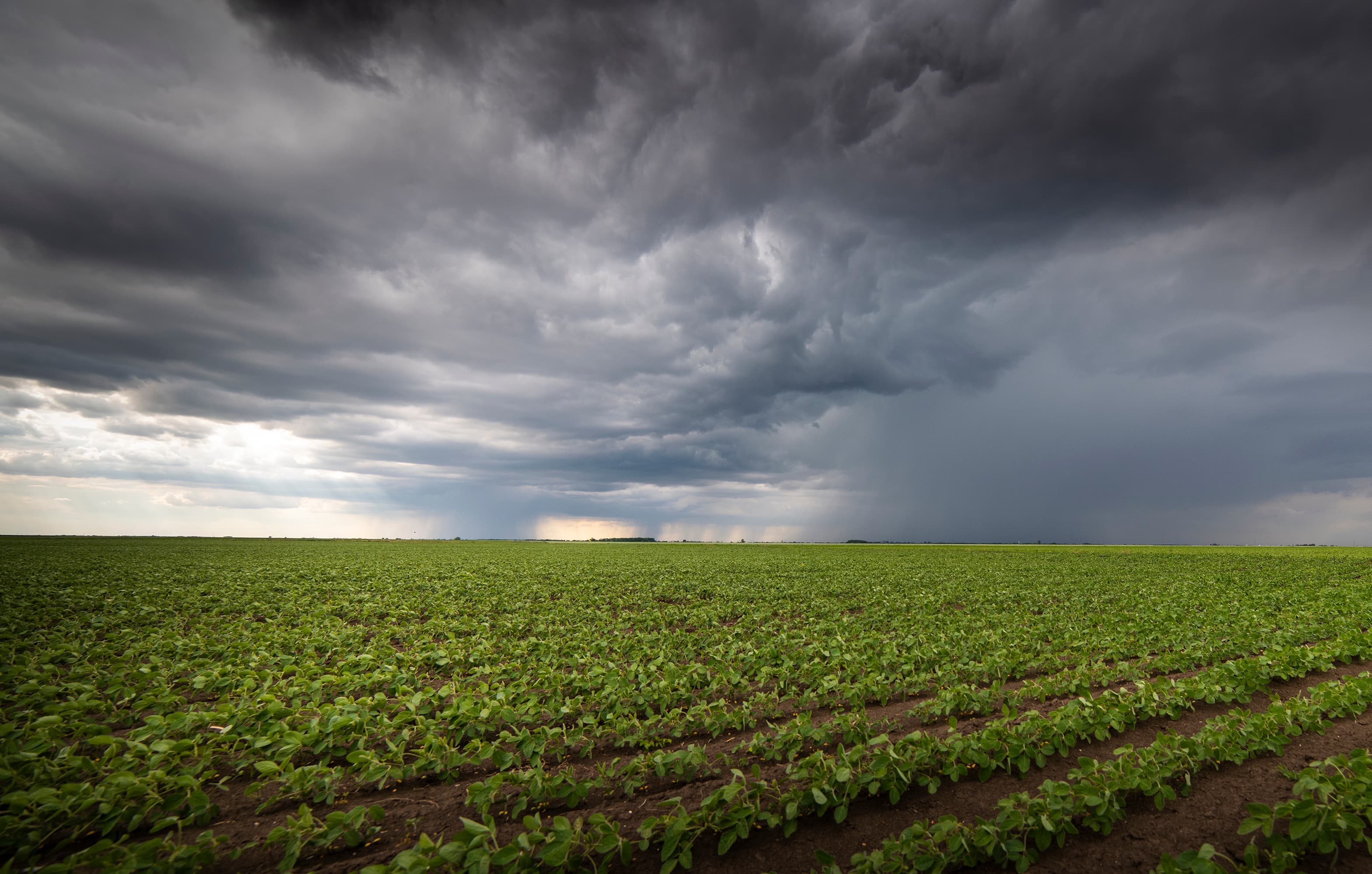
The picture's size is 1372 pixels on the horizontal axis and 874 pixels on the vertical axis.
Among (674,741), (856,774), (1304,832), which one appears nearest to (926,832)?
(856,774)

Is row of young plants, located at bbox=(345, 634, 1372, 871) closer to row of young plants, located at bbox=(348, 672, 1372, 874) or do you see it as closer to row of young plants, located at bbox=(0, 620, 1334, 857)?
row of young plants, located at bbox=(348, 672, 1372, 874)

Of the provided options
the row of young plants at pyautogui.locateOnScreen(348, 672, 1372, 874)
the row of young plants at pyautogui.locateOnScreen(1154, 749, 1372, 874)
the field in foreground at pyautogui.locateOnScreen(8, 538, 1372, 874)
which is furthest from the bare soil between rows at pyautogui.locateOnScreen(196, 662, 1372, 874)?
the row of young plants at pyautogui.locateOnScreen(1154, 749, 1372, 874)

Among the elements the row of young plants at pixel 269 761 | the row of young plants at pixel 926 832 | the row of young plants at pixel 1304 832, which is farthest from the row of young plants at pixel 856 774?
the row of young plants at pixel 1304 832

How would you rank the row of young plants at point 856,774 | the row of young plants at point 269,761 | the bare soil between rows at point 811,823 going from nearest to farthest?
the row of young plants at point 856,774, the bare soil between rows at point 811,823, the row of young plants at point 269,761

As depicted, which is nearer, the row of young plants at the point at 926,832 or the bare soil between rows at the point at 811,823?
the row of young plants at the point at 926,832

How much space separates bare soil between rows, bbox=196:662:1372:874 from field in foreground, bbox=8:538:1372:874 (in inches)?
1.4

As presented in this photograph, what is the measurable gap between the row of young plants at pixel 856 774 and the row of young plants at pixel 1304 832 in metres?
2.26

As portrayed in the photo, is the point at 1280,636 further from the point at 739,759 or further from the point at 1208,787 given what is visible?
the point at 739,759

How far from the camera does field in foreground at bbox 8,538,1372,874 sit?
17.9 feet

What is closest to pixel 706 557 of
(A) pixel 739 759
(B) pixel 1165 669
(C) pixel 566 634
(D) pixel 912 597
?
(D) pixel 912 597

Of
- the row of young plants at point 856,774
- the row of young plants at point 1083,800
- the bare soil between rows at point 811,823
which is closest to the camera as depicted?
the row of young plants at point 1083,800

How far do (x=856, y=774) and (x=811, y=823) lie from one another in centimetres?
81

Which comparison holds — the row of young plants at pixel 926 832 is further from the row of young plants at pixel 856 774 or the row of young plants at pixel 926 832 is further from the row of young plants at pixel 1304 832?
the row of young plants at pixel 1304 832

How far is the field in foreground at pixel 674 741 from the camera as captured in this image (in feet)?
17.9
